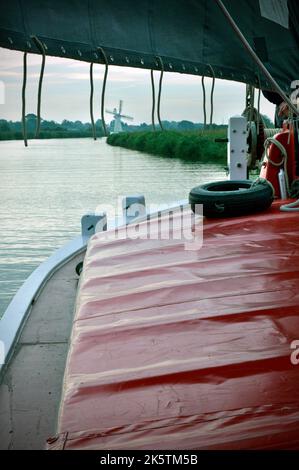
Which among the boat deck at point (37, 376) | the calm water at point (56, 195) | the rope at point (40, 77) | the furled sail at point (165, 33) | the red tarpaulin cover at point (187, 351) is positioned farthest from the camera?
the calm water at point (56, 195)

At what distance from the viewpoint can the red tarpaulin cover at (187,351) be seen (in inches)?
60.9

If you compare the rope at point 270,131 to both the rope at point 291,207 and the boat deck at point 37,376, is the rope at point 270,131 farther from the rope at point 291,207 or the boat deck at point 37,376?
the boat deck at point 37,376

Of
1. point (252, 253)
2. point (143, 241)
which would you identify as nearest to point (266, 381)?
point (252, 253)

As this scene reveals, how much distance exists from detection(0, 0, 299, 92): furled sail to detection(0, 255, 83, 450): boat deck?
1.56 m

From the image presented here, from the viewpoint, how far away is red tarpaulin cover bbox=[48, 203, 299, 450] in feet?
5.07

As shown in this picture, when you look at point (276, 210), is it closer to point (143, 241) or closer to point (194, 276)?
point (143, 241)

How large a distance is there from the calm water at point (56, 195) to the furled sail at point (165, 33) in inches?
24.3

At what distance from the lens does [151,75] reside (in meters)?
3.37

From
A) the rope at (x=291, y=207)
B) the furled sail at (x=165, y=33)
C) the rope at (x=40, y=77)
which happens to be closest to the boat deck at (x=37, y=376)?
the rope at (x=40, y=77)

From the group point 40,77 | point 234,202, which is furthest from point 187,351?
point 234,202

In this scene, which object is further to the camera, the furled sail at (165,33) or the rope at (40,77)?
the furled sail at (165,33)

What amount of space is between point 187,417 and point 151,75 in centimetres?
231

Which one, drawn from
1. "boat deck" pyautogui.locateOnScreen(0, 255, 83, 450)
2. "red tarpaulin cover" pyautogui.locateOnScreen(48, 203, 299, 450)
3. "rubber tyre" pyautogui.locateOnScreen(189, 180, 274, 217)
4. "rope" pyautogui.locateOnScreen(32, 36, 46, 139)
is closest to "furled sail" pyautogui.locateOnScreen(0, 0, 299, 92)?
"rope" pyautogui.locateOnScreen(32, 36, 46, 139)

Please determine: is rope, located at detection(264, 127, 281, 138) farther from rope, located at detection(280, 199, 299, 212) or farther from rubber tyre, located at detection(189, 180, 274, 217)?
rope, located at detection(280, 199, 299, 212)
